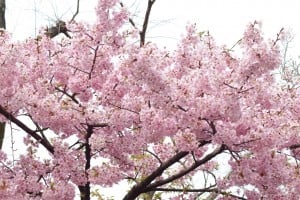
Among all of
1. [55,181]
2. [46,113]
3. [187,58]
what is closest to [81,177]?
[55,181]

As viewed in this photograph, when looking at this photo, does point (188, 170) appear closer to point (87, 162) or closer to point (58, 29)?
point (87, 162)

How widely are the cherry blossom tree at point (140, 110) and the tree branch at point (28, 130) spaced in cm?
1

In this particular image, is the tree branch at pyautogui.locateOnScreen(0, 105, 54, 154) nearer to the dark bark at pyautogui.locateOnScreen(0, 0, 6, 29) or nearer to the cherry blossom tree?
A: the cherry blossom tree

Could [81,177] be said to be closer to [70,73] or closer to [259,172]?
[70,73]

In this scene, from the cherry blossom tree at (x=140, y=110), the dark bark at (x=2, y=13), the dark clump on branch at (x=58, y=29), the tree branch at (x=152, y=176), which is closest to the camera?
the cherry blossom tree at (x=140, y=110)

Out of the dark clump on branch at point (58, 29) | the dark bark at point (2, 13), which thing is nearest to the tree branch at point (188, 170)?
the dark clump on branch at point (58, 29)

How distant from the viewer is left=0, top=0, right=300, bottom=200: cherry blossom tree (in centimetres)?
464

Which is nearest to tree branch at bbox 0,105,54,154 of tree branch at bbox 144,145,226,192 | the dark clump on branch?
tree branch at bbox 144,145,226,192

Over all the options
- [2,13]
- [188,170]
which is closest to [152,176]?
[188,170]

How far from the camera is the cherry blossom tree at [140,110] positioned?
183 inches

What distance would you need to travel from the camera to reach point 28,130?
548 cm

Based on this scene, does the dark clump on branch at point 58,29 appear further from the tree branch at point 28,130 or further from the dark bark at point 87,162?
the dark bark at point 87,162

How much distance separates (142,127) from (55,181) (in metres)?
1.09

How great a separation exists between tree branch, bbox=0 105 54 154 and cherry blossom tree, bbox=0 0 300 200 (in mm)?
14
